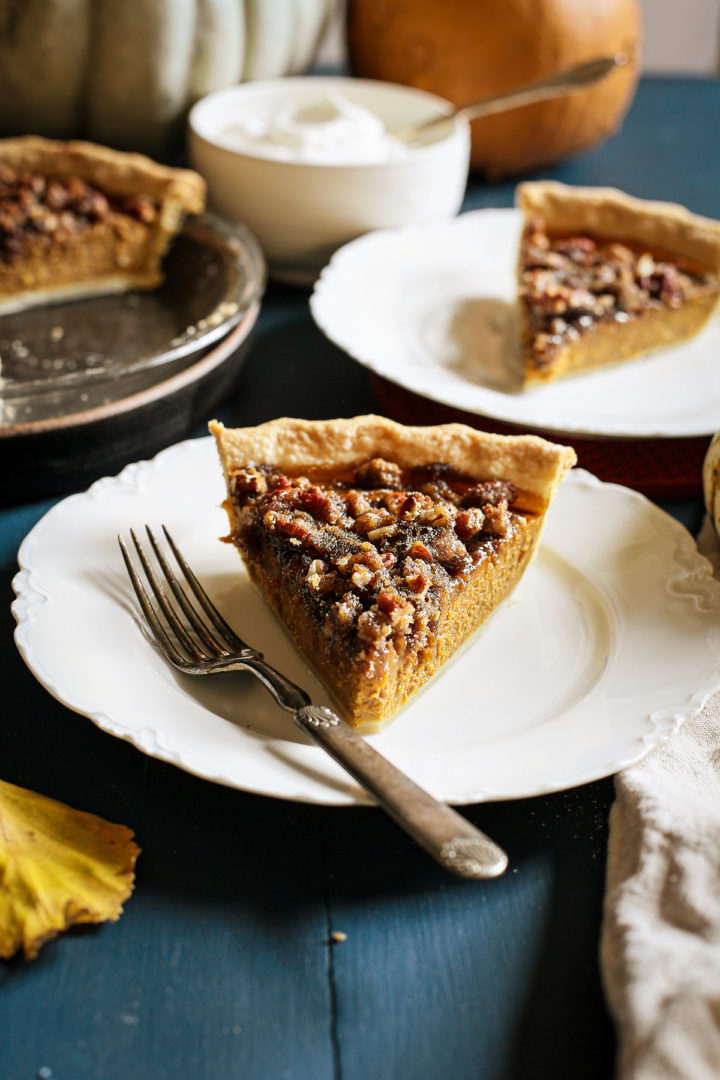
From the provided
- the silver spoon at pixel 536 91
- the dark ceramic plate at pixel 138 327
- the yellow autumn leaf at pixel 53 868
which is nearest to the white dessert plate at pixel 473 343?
the dark ceramic plate at pixel 138 327

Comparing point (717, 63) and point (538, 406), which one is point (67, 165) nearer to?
point (538, 406)

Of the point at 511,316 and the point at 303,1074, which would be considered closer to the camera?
the point at 303,1074

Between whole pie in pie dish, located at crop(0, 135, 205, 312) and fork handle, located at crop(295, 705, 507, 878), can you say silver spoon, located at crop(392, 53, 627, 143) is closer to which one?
whole pie in pie dish, located at crop(0, 135, 205, 312)

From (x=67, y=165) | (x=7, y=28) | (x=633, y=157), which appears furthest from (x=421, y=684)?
(x=633, y=157)

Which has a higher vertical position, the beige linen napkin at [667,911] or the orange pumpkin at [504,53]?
the orange pumpkin at [504,53]

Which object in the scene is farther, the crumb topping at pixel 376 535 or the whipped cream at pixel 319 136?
the whipped cream at pixel 319 136

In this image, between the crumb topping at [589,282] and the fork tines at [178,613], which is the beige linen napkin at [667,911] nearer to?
the fork tines at [178,613]

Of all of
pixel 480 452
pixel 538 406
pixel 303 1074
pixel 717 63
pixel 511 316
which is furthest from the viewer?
pixel 717 63
